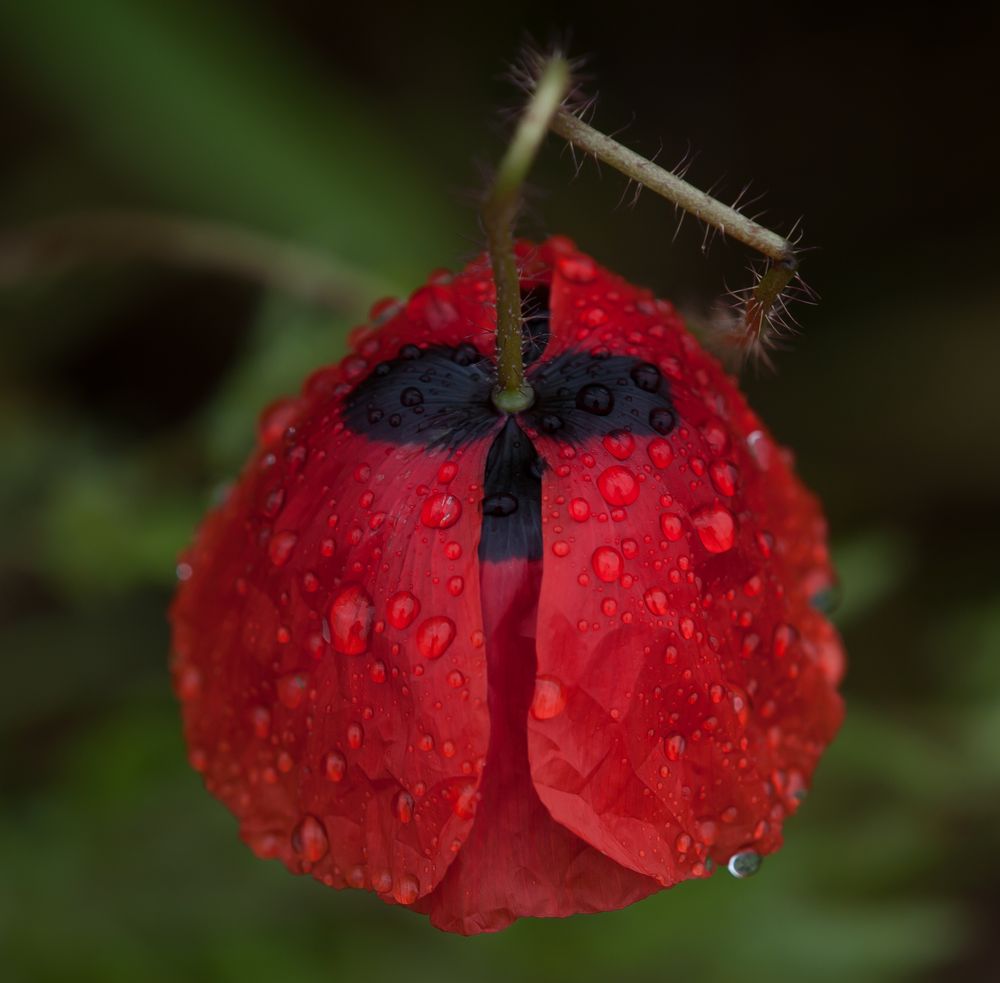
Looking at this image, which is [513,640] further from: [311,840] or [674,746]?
[311,840]

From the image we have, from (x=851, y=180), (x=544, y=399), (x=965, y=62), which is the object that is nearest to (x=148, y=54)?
(x=851, y=180)

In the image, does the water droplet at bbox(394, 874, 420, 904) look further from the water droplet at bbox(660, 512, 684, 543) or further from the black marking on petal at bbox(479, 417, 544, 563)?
the water droplet at bbox(660, 512, 684, 543)

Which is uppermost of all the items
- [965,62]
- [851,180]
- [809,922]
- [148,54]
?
[965,62]

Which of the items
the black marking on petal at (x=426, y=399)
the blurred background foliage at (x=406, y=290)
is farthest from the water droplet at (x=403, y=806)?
the blurred background foliage at (x=406, y=290)

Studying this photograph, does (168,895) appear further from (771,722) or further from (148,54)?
(148,54)

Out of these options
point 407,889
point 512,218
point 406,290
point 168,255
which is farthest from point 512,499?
point 168,255

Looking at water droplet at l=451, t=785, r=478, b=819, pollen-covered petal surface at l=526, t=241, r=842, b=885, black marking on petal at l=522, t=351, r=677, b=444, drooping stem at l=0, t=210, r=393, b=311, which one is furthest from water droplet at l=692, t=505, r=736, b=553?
drooping stem at l=0, t=210, r=393, b=311

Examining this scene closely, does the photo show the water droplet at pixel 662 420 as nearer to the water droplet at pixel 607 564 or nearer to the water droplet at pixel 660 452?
the water droplet at pixel 660 452
